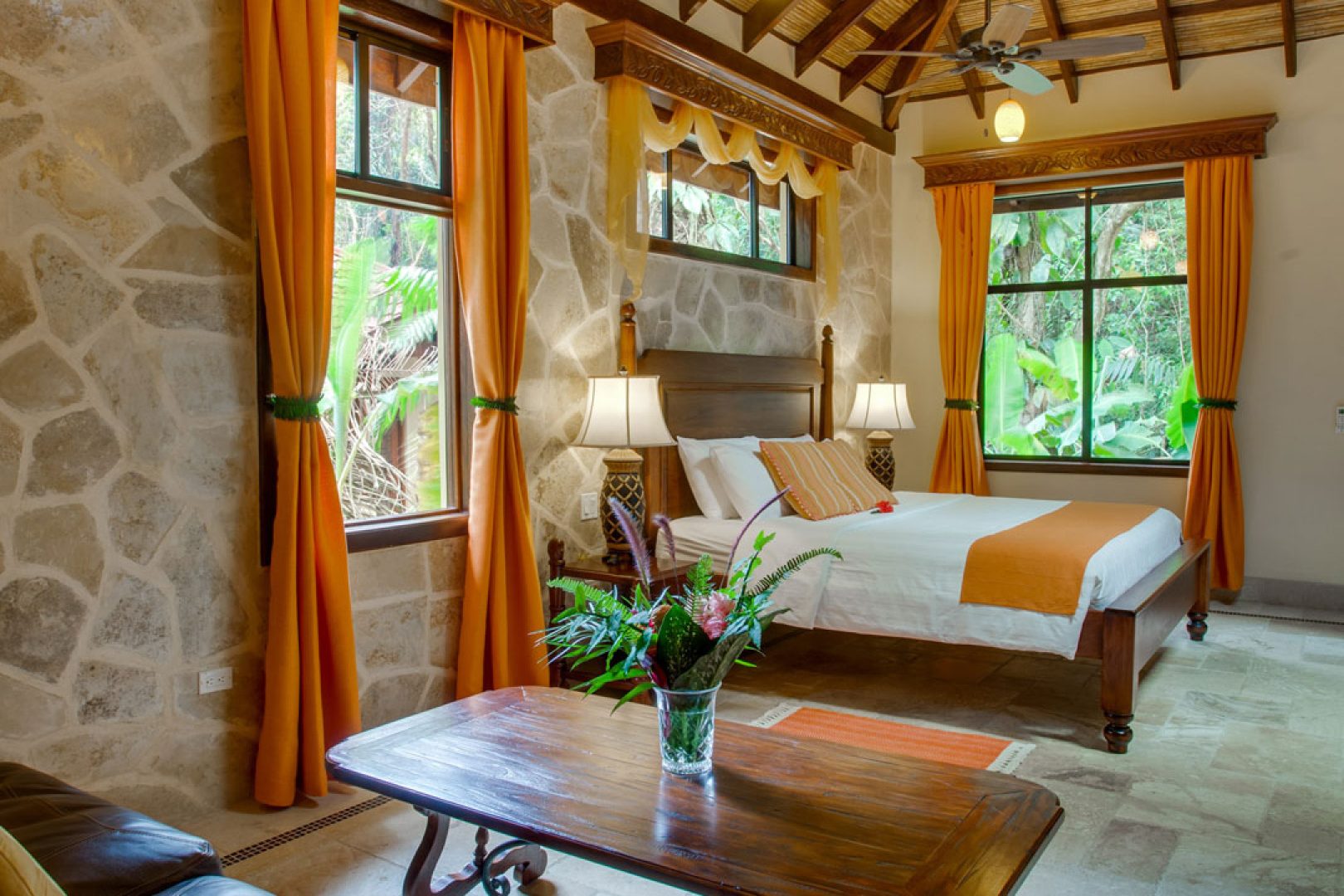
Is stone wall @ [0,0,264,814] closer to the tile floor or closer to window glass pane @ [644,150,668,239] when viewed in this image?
the tile floor

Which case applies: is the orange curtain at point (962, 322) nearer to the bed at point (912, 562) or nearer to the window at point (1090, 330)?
the window at point (1090, 330)

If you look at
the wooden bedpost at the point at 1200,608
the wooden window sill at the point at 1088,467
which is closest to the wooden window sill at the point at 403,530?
the wooden bedpost at the point at 1200,608

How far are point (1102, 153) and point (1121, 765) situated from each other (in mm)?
4072

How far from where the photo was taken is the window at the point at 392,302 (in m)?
3.54

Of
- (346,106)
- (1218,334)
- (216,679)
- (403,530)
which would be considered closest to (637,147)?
(346,106)

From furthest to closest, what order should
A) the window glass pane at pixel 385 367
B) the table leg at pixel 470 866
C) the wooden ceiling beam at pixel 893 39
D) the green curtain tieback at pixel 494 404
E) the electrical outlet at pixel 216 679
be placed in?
the wooden ceiling beam at pixel 893 39 → the green curtain tieback at pixel 494 404 → the window glass pane at pixel 385 367 → the electrical outlet at pixel 216 679 → the table leg at pixel 470 866

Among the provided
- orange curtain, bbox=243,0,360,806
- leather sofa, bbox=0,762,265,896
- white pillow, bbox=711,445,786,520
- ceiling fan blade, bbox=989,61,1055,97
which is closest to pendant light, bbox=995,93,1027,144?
ceiling fan blade, bbox=989,61,1055,97

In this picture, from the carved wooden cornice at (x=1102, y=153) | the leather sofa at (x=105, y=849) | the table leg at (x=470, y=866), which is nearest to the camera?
the leather sofa at (x=105, y=849)

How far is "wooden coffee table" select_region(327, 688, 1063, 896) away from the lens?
1.73 meters

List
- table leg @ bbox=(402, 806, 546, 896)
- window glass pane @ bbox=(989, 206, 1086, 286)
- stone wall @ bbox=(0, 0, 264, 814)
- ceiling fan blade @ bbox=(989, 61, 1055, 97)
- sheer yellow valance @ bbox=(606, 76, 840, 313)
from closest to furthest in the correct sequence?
1. table leg @ bbox=(402, 806, 546, 896)
2. stone wall @ bbox=(0, 0, 264, 814)
3. ceiling fan blade @ bbox=(989, 61, 1055, 97)
4. sheer yellow valance @ bbox=(606, 76, 840, 313)
5. window glass pane @ bbox=(989, 206, 1086, 286)

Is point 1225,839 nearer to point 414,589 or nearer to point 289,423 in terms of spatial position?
point 414,589

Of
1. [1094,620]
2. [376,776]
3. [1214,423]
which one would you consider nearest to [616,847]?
[376,776]

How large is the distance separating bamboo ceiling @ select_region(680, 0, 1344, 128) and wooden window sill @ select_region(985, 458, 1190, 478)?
2237 mm

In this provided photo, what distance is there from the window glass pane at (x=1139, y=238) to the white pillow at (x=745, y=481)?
3.00 meters
